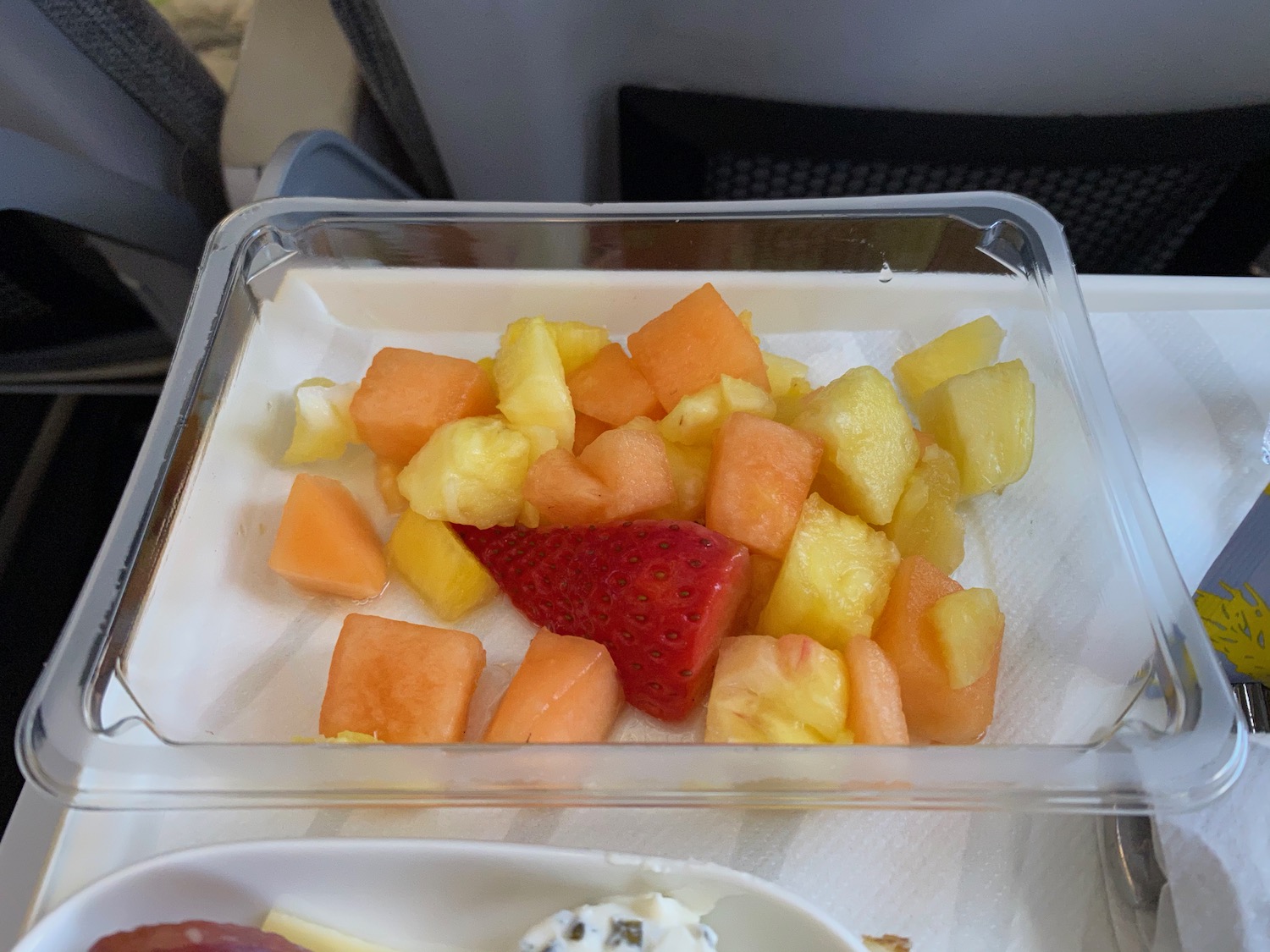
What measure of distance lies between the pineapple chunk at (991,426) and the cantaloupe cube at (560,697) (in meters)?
0.35

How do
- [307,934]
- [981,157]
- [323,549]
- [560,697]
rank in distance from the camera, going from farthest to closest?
[981,157], [323,549], [560,697], [307,934]

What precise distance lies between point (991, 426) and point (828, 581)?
0.22 metres

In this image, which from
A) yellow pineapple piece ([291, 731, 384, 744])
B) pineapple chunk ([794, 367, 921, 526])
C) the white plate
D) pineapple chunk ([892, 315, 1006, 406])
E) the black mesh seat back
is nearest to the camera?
the white plate

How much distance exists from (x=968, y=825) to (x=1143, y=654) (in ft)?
0.56

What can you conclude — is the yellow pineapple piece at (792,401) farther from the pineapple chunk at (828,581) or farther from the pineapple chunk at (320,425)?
the pineapple chunk at (320,425)

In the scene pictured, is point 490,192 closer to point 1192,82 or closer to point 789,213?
point 789,213

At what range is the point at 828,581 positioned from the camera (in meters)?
0.65

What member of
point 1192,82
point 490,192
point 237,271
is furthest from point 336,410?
point 1192,82

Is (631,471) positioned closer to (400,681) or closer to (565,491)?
(565,491)

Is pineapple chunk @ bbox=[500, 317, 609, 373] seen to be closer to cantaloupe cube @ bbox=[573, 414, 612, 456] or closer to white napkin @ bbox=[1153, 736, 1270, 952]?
cantaloupe cube @ bbox=[573, 414, 612, 456]

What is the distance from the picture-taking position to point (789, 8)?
0.83 meters

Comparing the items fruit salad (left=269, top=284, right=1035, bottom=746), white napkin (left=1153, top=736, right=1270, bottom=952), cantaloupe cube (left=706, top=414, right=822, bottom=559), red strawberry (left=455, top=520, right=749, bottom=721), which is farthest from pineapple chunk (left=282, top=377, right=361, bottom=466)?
white napkin (left=1153, top=736, right=1270, bottom=952)

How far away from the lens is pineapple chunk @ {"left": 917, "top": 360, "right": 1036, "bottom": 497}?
731 mm

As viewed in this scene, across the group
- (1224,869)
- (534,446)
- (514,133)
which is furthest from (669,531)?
(514,133)
